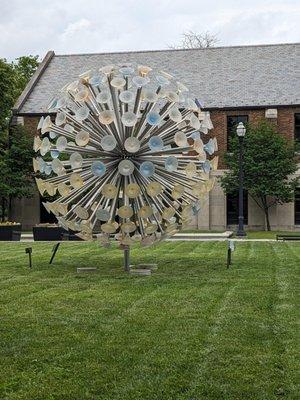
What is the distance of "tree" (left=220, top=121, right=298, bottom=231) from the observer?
38.0m

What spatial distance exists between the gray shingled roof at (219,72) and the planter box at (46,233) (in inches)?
572

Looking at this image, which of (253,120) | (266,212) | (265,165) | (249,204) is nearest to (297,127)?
(253,120)

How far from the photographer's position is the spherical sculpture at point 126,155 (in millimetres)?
15922

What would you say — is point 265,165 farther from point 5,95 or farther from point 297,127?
point 5,95

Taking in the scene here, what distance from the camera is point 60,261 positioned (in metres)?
20.1

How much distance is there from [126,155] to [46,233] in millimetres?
14741

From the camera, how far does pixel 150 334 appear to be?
31.2 ft

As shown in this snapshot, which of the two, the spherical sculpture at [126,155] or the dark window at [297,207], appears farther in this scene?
the dark window at [297,207]

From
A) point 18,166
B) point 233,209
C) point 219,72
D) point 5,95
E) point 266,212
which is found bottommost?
point 266,212

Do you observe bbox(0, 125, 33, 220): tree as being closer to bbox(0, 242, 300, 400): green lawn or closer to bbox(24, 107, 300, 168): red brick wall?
bbox(24, 107, 300, 168): red brick wall

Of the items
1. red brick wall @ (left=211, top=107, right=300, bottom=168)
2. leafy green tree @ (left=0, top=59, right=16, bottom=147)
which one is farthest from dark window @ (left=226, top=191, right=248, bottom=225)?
leafy green tree @ (left=0, top=59, right=16, bottom=147)

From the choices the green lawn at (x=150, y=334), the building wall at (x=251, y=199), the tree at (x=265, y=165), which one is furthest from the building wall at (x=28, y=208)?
the green lawn at (x=150, y=334)

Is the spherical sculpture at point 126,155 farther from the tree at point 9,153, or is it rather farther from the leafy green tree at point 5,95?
the leafy green tree at point 5,95

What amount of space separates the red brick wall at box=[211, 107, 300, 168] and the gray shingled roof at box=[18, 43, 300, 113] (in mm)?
450
